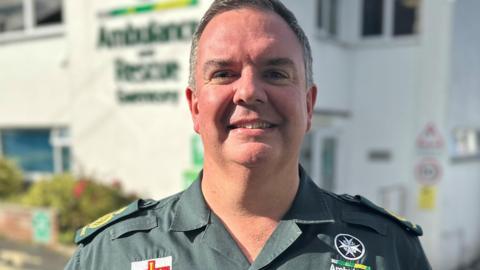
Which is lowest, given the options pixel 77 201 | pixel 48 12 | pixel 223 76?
pixel 77 201

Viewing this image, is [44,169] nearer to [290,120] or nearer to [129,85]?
[129,85]

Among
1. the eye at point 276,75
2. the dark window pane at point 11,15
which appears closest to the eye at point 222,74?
the eye at point 276,75

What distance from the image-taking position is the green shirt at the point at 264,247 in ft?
4.76

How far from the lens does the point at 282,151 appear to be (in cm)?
144

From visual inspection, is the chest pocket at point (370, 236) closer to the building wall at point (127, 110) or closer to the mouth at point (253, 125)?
the mouth at point (253, 125)

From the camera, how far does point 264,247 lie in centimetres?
146

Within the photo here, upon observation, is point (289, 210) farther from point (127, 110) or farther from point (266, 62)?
point (127, 110)

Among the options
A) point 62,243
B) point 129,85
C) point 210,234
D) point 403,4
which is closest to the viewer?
point 210,234

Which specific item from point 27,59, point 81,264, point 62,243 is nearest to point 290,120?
point 81,264

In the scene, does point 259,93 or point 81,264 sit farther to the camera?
point 81,264

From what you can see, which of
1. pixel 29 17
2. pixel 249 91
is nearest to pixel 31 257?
pixel 29 17

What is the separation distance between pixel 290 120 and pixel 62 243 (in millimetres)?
5355

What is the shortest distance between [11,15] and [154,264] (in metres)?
9.00

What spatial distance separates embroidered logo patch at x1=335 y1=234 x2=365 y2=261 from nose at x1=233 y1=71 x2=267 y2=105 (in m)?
0.59
